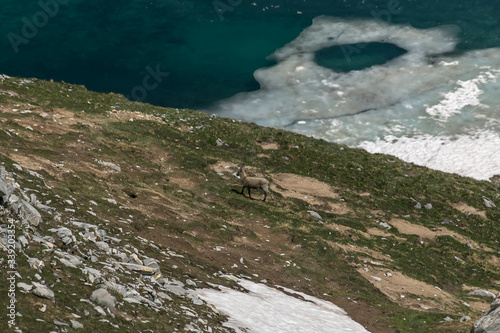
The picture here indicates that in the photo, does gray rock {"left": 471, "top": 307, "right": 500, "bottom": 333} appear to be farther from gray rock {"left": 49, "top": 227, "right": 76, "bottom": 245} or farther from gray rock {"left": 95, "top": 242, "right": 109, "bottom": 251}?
gray rock {"left": 49, "top": 227, "right": 76, "bottom": 245}

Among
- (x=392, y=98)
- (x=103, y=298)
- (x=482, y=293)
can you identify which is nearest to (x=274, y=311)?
(x=103, y=298)

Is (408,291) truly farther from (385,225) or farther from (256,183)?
(256,183)

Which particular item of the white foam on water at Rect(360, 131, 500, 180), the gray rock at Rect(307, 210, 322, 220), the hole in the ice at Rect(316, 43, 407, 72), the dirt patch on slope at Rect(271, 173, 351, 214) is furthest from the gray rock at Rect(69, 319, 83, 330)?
the hole in the ice at Rect(316, 43, 407, 72)

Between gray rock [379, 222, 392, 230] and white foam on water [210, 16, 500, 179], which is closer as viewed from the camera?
gray rock [379, 222, 392, 230]

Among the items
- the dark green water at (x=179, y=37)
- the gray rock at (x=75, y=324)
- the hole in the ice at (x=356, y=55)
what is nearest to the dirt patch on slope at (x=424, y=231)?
the gray rock at (x=75, y=324)

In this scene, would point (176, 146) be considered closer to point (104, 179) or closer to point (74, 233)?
point (104, 179)

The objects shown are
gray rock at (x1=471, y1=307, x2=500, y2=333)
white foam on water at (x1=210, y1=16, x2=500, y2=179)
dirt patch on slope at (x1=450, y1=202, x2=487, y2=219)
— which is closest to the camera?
gray rock at (x1=471, y1=307, x2=500, y2=333)

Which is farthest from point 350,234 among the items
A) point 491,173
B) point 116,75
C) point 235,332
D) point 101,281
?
point 116,75
